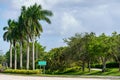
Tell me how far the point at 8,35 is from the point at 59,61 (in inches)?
645

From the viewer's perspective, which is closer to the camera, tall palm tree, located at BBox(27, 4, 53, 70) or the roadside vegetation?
the roadside vegetation

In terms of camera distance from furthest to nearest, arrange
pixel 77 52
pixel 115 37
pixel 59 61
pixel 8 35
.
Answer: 1. pixel 8 35
2. pixel 59 61
3. pixel 77 52
4. pixel 115 37

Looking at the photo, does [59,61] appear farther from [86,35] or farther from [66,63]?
[86,35]

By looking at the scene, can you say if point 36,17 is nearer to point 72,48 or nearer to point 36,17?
point 36,17

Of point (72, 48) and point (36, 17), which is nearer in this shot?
point (36, 17)

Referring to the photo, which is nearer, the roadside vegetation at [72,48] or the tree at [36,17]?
the roadside vegetation at [72,48]

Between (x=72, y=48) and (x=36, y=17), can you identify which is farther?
(x=72, y=48)

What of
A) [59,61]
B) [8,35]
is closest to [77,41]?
[59,61]

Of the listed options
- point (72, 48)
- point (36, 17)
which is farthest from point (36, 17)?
point (72, 48)

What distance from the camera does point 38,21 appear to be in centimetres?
7019

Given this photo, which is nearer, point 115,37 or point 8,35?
point 115,37

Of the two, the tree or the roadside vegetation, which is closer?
the roadside vegetation

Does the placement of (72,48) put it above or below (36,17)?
below

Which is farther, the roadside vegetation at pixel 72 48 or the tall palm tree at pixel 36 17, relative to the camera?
the tall palm tree at pixel 36 17
